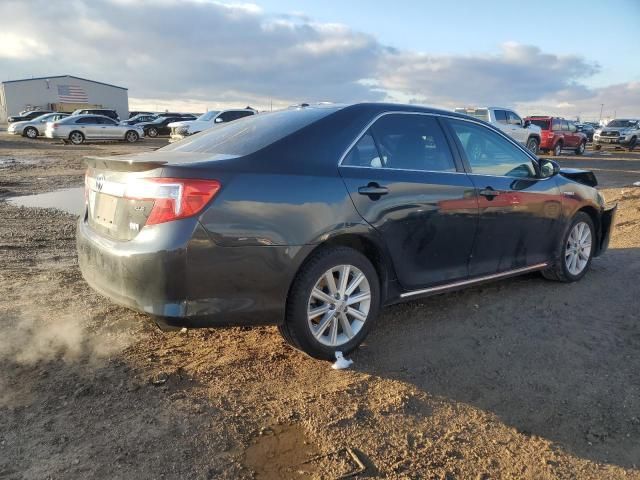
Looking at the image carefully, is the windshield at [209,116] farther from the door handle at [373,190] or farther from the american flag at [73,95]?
the american flag at [73,95]

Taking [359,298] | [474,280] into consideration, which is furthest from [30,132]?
[359,298]

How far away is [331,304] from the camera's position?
3.46 meters

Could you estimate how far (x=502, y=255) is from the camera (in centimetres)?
456

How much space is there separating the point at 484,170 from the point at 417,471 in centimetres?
273

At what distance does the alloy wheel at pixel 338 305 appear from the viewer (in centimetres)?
341

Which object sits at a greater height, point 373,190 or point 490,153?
point 490,153

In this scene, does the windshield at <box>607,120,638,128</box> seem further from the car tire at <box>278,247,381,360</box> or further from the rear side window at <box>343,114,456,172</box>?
the car tire at <box>278,247,381,360</box>

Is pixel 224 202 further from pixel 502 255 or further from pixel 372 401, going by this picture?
pixel 502 255

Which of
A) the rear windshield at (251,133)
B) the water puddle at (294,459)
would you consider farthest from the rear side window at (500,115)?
the water puddle at (294,459)

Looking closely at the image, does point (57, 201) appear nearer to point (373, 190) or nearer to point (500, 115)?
point (373, 190)

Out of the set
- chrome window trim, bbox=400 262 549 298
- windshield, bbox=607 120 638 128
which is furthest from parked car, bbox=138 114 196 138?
chrome window trim, bbox=400 262 549 298

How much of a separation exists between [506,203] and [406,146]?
3.70 feet

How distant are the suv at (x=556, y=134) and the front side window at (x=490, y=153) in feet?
69.6

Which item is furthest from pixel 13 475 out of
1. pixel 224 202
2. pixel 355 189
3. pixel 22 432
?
pixel 355 189
